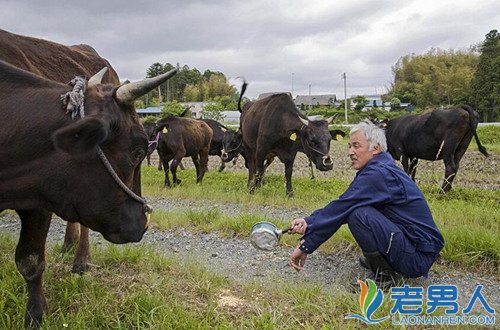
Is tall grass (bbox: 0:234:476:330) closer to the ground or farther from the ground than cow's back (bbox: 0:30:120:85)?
closer to the ground

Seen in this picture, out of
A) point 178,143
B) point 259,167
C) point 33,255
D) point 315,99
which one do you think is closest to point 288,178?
point 259,167

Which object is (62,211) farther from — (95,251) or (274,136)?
(274,136)

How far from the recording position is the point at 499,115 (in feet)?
127

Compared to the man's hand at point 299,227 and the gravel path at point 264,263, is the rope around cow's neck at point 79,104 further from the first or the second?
the gravel path at point 264,263

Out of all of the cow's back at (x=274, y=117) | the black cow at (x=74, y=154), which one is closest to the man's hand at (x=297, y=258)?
the black cow at (x=74, y=154)

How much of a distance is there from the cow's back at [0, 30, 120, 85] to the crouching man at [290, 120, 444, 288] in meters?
2.47

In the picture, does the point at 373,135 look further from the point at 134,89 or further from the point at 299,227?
the point at 134,89

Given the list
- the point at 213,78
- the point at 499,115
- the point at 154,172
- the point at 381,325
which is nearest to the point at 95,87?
the point at 381,325

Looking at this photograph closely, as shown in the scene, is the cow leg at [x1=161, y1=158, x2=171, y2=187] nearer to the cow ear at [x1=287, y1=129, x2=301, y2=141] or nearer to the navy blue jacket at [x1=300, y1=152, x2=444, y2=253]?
the cow ear at [x1=287, y1=129, x2=301, y2=141]

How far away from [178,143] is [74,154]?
29.4 feet

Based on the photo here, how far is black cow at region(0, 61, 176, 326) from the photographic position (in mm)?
2627

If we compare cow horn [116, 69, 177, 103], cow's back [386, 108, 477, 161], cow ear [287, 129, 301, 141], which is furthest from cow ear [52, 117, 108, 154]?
cow's back [386, 108, 477, 161]

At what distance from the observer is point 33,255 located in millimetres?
3311

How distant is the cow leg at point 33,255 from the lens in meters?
3.25
